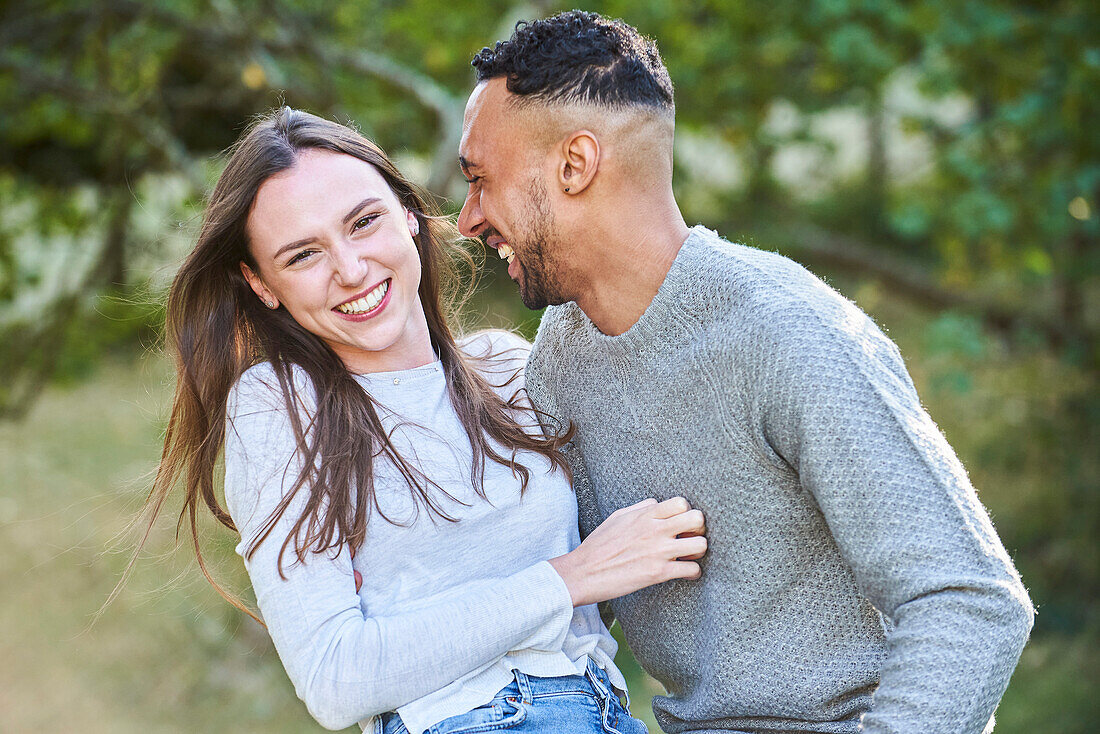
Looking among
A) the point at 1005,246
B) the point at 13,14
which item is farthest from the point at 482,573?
the point at 13,14

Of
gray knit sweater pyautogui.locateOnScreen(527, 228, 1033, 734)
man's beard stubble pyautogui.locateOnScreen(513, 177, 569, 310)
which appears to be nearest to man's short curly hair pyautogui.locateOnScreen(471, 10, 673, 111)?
man's beard stubble pyautogui.locateOnScreen(513, 177, 569, 310)

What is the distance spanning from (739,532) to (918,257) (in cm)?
592

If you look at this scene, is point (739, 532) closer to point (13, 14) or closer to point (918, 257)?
point (13, 14)

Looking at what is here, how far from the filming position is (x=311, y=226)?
1.87m

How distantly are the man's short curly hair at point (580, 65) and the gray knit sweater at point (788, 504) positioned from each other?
27cm

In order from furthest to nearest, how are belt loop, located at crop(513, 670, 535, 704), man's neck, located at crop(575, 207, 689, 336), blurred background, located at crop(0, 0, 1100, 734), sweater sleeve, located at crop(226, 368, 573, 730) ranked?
1. blurred background, located at crop(0, 0, 1100, 734)
2. man's neck, located at crop(575, 207, 689, 336)
3. belt loop, located at crop(513, 670, 535, 704)
4. sweater sleeve, located at crop(226, 368, 573, 730)

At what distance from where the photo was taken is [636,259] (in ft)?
5.97

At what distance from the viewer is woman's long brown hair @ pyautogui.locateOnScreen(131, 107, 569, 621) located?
1788 mm

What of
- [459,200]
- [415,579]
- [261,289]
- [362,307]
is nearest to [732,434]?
[415,579]

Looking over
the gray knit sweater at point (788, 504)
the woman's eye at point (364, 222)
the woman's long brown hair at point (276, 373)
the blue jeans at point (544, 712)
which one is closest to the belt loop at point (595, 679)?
the blue jeans at point (544, 712)

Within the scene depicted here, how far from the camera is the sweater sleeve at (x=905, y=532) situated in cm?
142

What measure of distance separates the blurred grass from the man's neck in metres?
2.05

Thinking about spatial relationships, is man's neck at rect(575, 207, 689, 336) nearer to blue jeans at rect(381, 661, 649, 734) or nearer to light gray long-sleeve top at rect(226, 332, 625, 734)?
light gray long-sleeve top at rect(226, 332, 625, 734)

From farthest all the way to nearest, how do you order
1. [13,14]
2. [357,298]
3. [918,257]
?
[918,257] → [13,14] → [357,298]
